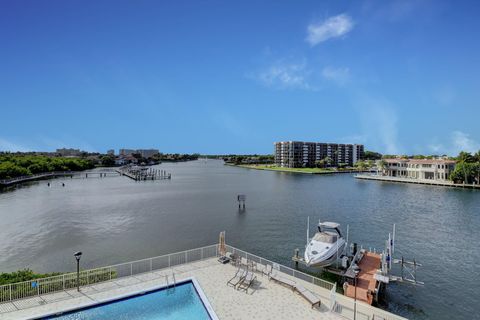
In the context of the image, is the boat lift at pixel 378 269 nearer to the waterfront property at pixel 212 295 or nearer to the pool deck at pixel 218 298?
the waterfront property at pixel 212 295

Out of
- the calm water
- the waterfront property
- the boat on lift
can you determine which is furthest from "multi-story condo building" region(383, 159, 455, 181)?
the waterfront property

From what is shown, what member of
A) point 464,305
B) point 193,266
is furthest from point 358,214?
point 193,266

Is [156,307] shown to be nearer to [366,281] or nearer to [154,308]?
[154,308]

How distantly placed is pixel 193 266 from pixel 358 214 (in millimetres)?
34038

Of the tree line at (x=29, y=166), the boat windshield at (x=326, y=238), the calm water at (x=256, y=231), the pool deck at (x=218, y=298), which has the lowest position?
the calm water at (x=256, y=231)

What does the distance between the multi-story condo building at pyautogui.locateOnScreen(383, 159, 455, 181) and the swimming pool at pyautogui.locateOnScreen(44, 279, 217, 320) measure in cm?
10732

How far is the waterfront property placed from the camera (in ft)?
46.0

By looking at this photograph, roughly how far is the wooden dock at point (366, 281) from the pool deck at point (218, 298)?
11.6 ft

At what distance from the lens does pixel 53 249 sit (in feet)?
98.3

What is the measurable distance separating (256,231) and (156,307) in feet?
70.9

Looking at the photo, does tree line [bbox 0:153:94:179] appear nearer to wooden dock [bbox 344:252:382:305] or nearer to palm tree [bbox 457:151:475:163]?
wooden dock [bbox 344:252:382:305]

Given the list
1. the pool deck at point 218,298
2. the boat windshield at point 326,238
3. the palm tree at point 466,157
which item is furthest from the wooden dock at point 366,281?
the palm tree at point 466,157

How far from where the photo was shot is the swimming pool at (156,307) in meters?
14.2

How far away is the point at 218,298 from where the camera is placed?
15555 mm
